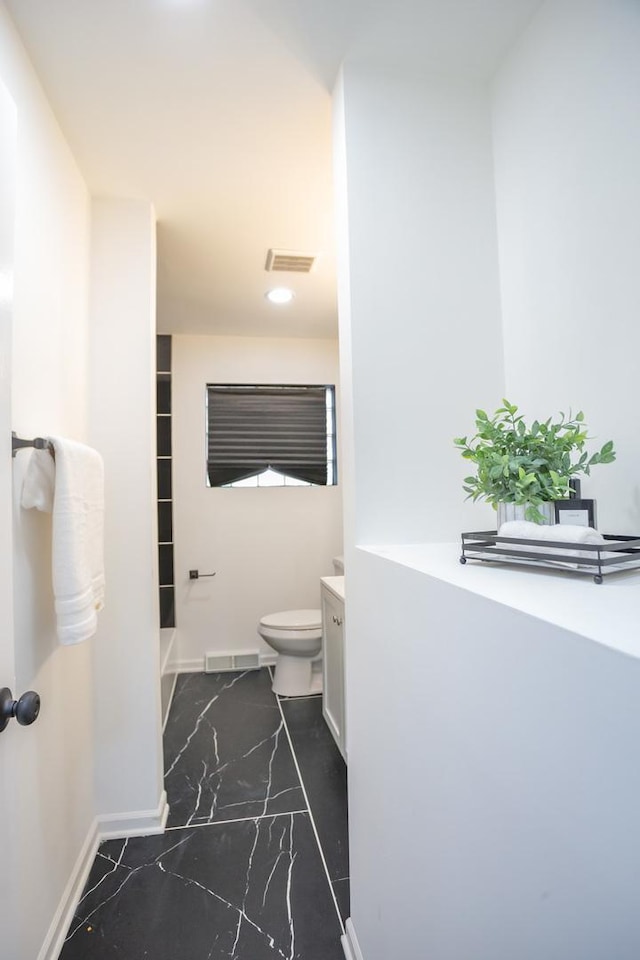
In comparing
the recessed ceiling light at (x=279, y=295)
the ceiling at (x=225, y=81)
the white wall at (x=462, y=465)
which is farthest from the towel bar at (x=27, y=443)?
the recessed ceiling light at (x=279, y=295)

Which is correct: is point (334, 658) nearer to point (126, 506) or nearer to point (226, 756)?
point (226, 756)

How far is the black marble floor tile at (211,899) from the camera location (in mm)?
1350

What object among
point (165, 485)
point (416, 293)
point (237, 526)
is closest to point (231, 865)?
point (416, 293)

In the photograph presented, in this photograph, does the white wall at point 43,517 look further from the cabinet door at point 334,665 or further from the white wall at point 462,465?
the cabinet door at point 334,665

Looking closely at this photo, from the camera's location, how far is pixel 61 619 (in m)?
1.27

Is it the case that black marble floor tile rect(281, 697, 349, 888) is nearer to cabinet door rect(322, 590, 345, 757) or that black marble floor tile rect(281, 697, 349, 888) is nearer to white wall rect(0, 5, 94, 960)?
cabinet door rect(322, 590, 345, 757)

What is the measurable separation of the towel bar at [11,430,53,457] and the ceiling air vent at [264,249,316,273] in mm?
1586

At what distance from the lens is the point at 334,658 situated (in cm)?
230

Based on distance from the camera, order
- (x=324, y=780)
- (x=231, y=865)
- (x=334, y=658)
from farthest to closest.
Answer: (x=334, y=658) < (x=324, y=780) < (x=231, y=865)

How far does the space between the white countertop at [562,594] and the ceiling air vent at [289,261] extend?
191cm

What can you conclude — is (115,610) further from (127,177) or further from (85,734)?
(127,177)

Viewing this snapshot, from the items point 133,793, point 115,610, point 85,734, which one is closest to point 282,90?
point 115,610

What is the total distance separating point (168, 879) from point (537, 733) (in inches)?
65.4

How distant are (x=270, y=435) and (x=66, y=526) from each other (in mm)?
2418
